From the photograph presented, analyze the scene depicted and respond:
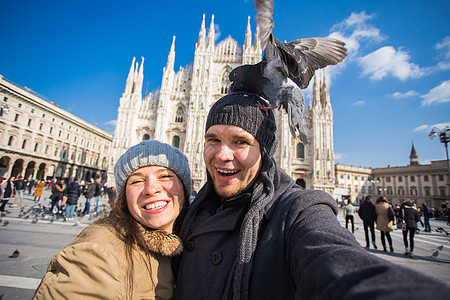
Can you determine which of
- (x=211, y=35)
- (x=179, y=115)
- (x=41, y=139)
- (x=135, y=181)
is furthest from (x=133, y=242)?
(x=41, y=139)

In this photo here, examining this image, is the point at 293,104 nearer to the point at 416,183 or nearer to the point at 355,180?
the point at 355,180

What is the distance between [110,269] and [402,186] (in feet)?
150

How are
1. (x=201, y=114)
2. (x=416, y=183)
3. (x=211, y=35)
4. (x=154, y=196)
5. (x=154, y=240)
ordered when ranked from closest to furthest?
1. (x=154, y=240)
2. (x=154, y=196)
3. (x=201, y=114)
4. (x=211, y=35)
5. (x=416, y=183)

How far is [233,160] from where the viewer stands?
1207 mm

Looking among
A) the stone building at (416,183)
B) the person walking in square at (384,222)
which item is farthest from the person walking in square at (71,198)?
the stone building at (416,183)

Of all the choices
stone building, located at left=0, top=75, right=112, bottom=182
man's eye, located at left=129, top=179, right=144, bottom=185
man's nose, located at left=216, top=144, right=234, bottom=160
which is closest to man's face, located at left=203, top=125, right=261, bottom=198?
man's nose, located at left=216, top=144, right=234, bottom=160

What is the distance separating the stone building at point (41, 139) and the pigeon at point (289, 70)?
940 inches

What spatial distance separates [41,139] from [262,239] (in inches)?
1280

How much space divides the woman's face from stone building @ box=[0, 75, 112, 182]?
2377 cm

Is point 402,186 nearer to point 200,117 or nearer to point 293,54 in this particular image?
point 200,117

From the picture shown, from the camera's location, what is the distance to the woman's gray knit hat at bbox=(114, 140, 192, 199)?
52.2 inches

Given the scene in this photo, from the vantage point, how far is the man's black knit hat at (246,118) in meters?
1.25

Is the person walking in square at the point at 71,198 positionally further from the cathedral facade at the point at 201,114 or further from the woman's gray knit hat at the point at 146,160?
the cathedral facade at the point at 201,114

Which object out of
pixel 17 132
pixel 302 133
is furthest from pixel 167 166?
pixel 17 132
